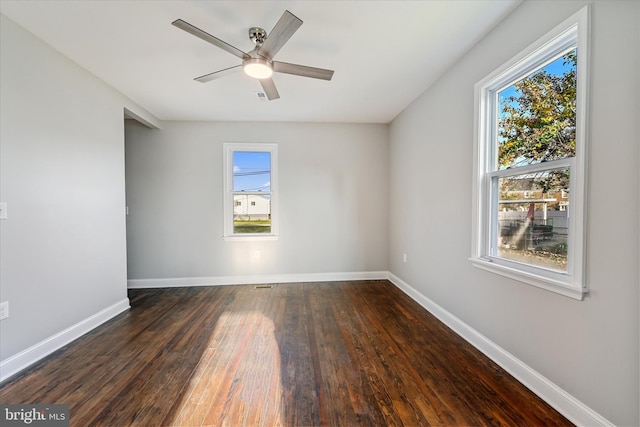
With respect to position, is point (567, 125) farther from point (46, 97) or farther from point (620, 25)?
point (46, 97)

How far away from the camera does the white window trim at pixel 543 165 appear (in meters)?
1.30

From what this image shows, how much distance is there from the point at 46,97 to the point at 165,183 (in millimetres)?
1781

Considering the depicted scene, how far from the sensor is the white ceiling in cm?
169

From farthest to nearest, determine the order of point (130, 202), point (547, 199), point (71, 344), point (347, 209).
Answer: point (347, 209) → point (130, 202) → point (71, 344) → point (547, 199)

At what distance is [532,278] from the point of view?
5.17 feet

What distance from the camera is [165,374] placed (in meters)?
1.77

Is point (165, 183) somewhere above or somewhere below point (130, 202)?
above

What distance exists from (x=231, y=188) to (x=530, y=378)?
3.91 m

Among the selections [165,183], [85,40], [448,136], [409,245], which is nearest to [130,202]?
[165,183]

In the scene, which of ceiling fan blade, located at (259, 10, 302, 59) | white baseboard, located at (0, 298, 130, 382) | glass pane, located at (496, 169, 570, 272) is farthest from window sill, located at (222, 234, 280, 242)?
glass pane, located at (496, 169, 570, 272)

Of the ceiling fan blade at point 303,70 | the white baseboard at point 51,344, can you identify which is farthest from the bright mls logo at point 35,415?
the ceiling fan blade at point 303,70

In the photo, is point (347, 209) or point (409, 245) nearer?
point (409, 245)

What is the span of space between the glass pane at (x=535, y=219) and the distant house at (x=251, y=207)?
3.07 m

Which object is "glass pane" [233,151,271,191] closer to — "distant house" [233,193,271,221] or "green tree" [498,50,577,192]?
"distant house" [233,193,271,221]
